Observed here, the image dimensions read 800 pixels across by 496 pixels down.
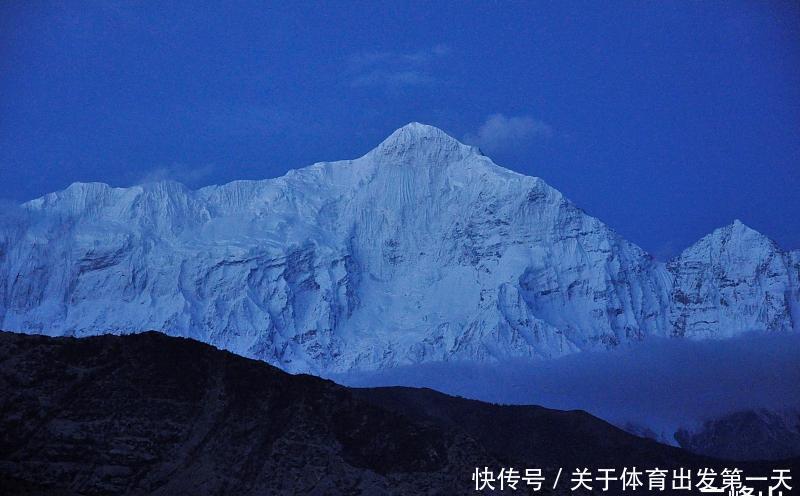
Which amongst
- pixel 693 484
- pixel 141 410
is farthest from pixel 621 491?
pixel 141 410

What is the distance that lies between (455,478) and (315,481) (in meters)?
10.8

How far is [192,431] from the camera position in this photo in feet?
340

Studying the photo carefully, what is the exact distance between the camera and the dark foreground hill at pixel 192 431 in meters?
98.6

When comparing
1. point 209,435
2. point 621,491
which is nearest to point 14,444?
point 209,435

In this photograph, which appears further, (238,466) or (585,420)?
(585,420)

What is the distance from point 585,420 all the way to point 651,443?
7581 mm

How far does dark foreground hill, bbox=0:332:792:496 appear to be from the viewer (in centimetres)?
9862

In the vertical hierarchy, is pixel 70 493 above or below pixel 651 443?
below

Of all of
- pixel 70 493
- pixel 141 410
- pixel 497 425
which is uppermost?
pixel 497 425

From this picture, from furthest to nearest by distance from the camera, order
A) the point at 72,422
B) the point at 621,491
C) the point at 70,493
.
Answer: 1. the point at 621,491
2. the point at 72,422
3. the point at 70,493

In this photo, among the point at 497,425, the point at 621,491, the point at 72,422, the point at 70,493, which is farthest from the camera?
the point at 497,425

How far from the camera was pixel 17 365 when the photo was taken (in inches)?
4136

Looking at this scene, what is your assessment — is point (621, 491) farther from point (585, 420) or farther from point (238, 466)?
point (238, 466)

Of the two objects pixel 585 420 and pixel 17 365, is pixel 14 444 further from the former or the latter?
pixel 585 420
